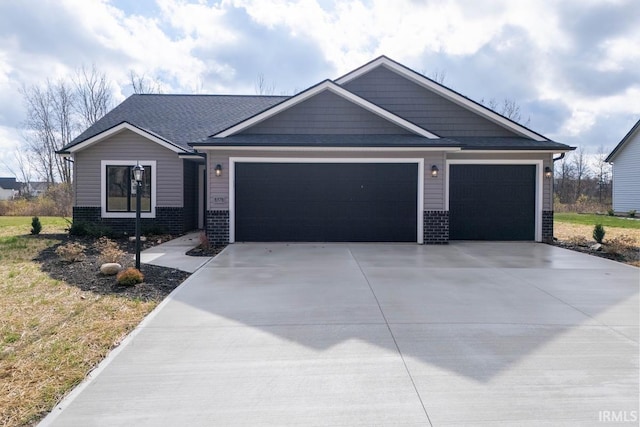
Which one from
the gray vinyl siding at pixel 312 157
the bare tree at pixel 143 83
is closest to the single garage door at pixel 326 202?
the gray vinyl siding at pixel 312 157

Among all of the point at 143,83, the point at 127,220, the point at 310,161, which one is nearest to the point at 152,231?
→ the point at 127,220

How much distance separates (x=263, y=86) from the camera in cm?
3078

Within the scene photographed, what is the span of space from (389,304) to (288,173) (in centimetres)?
686

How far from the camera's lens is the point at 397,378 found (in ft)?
11.2

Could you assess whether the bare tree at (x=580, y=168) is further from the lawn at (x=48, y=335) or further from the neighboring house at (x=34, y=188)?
the neighboring house at (x=34, y=188)

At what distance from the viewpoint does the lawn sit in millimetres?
3174

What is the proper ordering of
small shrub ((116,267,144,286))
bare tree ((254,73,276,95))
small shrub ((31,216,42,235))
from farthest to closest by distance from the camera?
1. bare tree ((254,73,276,95))
2. small shrub ((31,216,42,235))
3. small shrub ((116,267,144,286))

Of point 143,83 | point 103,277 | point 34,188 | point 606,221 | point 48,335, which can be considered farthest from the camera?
point 34,188

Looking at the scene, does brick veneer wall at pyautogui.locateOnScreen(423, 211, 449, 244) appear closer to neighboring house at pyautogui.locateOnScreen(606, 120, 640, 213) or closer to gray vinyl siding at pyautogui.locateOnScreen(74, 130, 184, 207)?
gray vinyl siding at pyautogui.locateOnScreen(74, 130, 184, 207)

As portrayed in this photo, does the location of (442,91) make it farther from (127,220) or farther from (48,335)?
(48,335)

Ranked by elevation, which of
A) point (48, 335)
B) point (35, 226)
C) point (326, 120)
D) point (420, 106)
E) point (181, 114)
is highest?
point (181, 114)

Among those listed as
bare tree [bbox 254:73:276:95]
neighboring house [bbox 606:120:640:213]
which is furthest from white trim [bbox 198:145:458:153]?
neighboring house [bbox 606:120:640:213]

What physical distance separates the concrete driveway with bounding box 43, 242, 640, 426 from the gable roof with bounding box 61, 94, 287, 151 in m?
9.76

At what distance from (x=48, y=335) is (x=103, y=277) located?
114 inches
